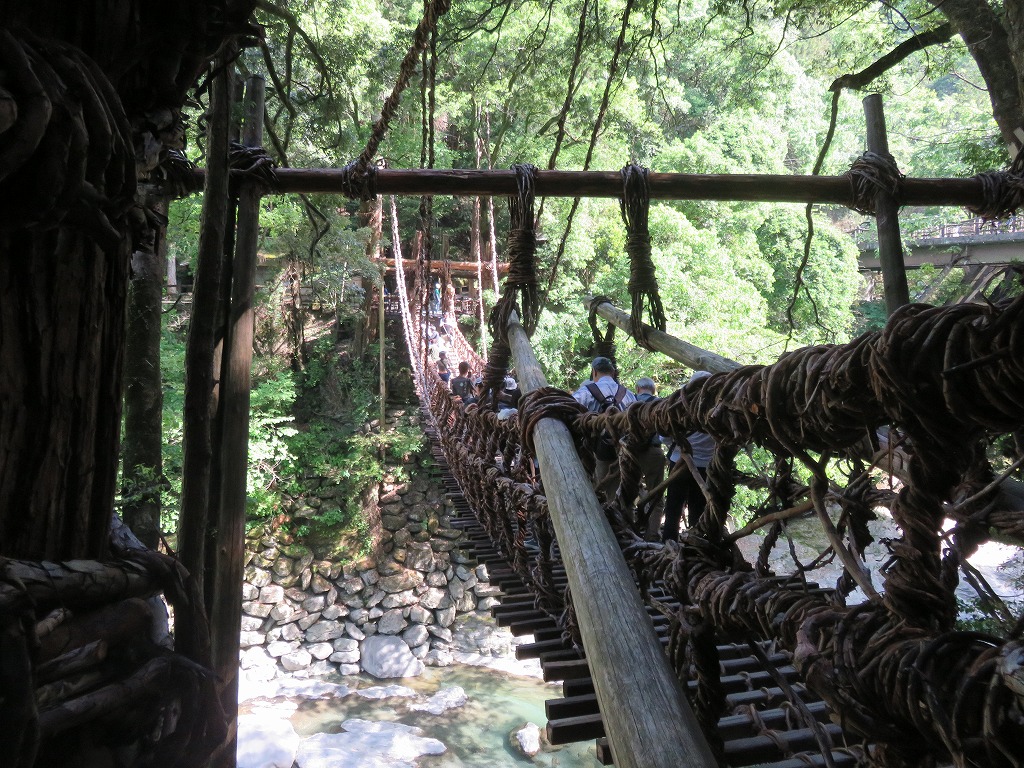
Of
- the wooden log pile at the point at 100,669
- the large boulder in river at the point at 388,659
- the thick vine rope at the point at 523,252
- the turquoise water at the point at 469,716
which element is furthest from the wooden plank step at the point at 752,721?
the large boulder in river at the point at 388,659

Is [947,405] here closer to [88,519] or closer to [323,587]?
[88,519]

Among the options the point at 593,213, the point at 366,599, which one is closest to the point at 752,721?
the point at 366,599

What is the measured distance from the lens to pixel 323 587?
7992 millimetres

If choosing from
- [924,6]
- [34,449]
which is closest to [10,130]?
[34,449]

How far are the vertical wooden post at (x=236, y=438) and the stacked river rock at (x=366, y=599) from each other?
604 centimetres

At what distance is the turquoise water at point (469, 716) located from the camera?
6430 millimetres

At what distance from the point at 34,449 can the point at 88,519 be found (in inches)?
3.7

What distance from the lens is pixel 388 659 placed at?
24.3ft

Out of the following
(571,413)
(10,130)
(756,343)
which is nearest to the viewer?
(10,130)

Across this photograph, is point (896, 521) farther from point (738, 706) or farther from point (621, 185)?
point (621, 185)

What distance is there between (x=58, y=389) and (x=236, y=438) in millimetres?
1064

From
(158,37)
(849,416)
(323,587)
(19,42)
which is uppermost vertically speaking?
(158,37)

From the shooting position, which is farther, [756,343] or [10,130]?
[756,343]

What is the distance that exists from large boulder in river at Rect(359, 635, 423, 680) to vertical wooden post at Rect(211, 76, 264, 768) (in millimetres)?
6462
